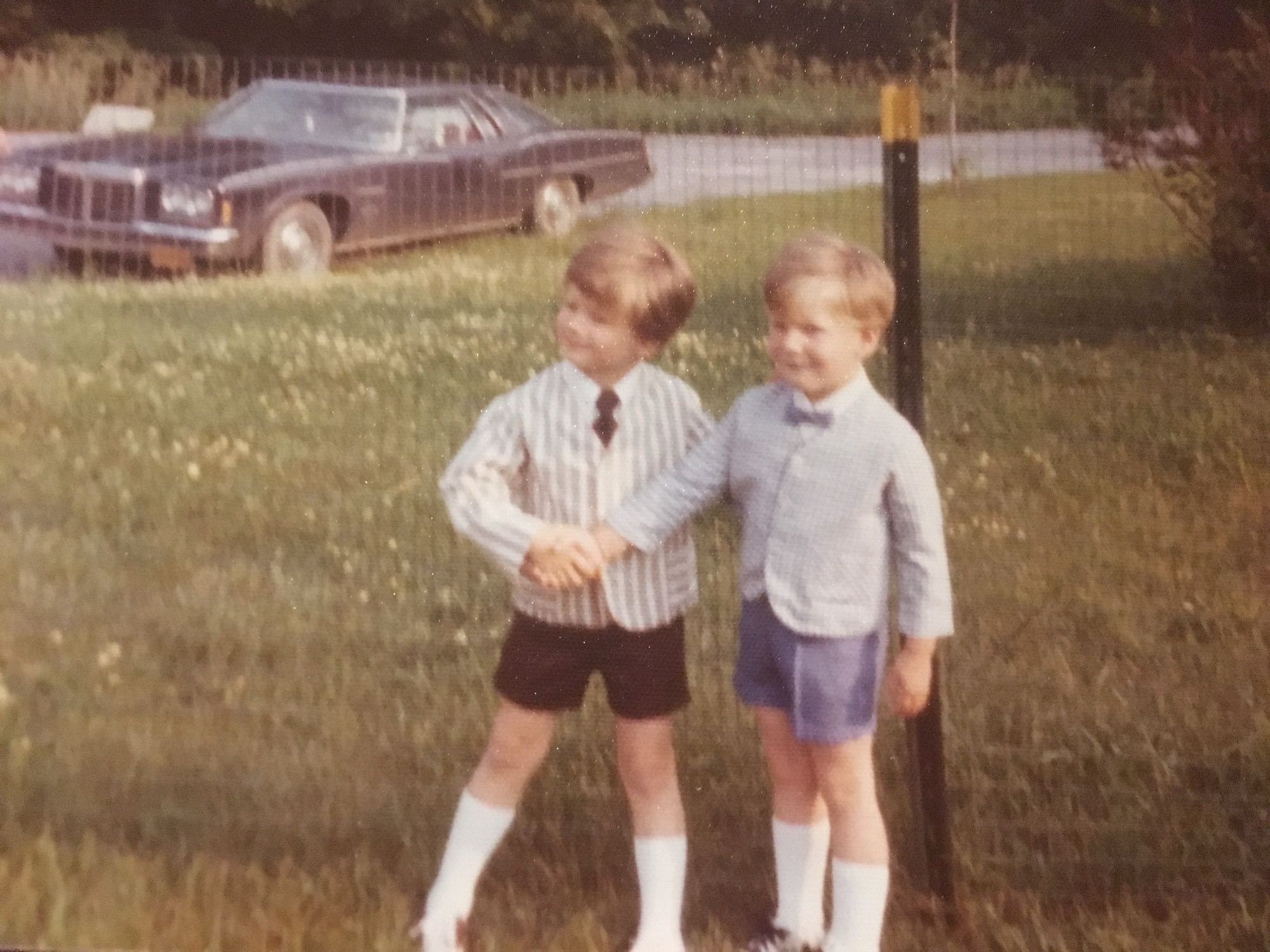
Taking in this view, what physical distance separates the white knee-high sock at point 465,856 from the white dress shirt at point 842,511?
582mm

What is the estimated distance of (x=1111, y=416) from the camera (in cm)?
242

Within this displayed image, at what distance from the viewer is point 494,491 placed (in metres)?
2.01

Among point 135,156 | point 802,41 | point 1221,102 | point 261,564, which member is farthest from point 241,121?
point 1221,102

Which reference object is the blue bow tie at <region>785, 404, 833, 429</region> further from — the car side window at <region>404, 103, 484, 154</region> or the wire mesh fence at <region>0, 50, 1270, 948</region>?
the car side window at <region>404, 103, 484, 154</region>

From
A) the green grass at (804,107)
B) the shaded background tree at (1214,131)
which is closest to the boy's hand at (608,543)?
the green grass at (804,107)

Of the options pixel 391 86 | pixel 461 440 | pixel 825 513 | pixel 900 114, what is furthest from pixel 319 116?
pixel 825 513

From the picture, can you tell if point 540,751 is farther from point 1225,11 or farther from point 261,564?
point 1225,11

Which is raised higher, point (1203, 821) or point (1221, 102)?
point (1221, 102)

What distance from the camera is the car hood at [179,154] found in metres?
2.53

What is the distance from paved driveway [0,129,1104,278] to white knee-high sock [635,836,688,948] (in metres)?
0.97

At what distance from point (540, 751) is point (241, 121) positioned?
1154 mm

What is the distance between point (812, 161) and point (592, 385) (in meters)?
0.56

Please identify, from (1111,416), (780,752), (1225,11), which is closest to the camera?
(780,752)

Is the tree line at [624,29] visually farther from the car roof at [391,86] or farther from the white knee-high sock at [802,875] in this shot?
the white knee-high sock at [802,875]
